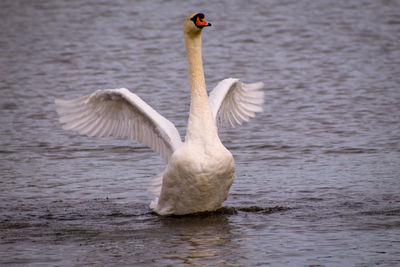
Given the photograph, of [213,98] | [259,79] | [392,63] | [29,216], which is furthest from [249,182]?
[392,63]

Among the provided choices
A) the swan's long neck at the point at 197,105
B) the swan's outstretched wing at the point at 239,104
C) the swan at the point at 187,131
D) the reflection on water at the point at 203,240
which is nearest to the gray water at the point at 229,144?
the reflection on water at the point at 203,240

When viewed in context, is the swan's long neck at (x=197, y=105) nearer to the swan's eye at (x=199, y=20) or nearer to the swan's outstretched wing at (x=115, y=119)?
the swan's eye at (x=199, y=20)

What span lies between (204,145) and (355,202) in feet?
7.19

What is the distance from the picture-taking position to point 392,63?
20328mm

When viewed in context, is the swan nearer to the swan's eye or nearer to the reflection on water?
the swan's eye

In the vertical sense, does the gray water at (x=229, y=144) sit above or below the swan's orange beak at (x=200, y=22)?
below

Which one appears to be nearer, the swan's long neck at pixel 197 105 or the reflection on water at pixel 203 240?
the reflection on water at pixel 203 240

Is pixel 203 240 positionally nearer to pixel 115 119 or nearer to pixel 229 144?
pixel 115 119

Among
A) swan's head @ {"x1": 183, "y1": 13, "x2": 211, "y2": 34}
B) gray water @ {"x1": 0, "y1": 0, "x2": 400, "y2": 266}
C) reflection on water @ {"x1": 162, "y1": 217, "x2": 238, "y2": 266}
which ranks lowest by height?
reflection on water @ {"x1": 162, "y1": 217, "x2": 238, "y2": 266}

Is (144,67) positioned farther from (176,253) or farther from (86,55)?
(176,253)

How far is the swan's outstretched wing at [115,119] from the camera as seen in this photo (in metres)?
10.8

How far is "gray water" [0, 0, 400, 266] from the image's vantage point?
9320 millimetres

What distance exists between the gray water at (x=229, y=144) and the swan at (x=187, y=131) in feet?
1.07

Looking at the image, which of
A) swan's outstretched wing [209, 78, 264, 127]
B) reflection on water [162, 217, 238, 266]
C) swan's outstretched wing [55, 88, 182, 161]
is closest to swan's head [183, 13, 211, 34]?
swan's outstretched wing [55, 88, 182, 161]
